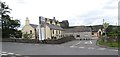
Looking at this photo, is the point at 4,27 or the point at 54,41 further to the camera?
the point at 4,27

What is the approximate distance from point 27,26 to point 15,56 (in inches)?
2192

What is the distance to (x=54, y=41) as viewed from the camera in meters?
37.1

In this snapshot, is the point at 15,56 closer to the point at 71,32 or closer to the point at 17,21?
the point at 17,21

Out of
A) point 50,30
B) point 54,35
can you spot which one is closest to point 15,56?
point 50,30

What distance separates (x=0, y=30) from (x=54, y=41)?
40.7 feet

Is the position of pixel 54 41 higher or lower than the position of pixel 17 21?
lower

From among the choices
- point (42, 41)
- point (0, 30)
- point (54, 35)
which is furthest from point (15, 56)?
point (54, 35)

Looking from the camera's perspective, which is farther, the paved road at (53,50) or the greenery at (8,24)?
the greenery at (8,24)

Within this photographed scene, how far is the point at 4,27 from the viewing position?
4675 centimetres

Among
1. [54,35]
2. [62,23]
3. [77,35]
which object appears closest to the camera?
[54,35]

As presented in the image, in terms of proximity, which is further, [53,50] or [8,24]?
[8,24]

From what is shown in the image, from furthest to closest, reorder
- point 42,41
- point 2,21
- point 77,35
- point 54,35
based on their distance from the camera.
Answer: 1. point 77,35
2. point 54,35
3. point 2,21
4. point 42,41

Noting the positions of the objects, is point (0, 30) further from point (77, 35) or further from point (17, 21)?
point (77, 35)

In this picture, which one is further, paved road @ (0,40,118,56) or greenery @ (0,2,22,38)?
greenery @ (0,2,22,38)
